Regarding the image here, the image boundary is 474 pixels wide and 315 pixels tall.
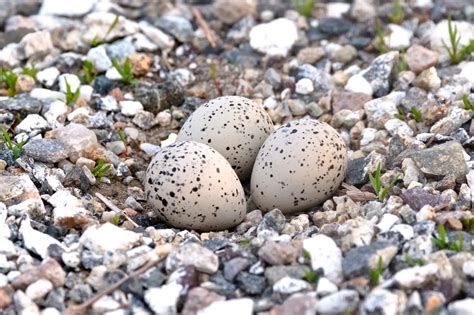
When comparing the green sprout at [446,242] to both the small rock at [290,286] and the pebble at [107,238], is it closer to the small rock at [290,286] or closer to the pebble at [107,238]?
the small rock at [290,286]

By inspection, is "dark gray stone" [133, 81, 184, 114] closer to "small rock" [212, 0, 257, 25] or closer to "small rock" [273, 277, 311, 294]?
"small rock" [212, 0, 257, 25]

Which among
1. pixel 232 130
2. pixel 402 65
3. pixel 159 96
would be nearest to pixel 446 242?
pixel 232 130

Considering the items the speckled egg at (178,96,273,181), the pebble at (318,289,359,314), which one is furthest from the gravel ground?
the speckled egg at (178,96,273,181)

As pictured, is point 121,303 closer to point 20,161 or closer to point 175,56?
point 20,161

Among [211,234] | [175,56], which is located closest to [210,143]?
[211,234]

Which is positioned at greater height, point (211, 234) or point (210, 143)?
point (210, 143)
